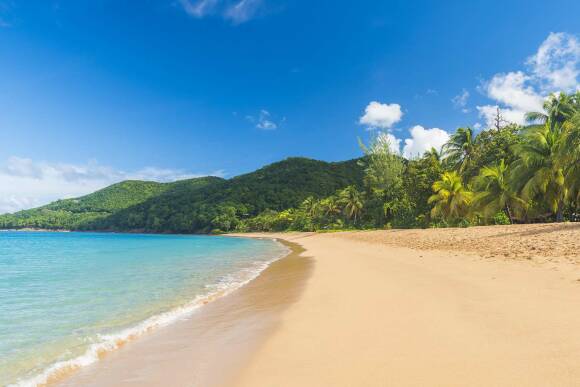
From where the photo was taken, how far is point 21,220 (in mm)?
154875

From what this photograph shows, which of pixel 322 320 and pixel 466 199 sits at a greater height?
pixel 466 199

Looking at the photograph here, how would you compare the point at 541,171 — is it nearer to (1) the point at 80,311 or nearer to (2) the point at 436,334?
(2) the point at 436,334

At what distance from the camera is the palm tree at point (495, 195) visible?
2677cm

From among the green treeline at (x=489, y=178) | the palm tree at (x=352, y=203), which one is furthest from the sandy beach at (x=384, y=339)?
the palm tree at (x=352, y=203)

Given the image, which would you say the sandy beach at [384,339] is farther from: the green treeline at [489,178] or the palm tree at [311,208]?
the palm tree at [311,208]

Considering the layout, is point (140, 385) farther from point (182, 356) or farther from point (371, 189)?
point (371, 189)

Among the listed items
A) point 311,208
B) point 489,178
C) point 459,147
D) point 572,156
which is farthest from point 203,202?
point 572,156

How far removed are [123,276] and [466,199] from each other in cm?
2912

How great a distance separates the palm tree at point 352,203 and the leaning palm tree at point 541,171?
3228cm

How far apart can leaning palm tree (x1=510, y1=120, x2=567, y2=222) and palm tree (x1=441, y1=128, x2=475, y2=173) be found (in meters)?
15.9

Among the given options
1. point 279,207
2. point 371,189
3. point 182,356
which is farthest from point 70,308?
point 279,207

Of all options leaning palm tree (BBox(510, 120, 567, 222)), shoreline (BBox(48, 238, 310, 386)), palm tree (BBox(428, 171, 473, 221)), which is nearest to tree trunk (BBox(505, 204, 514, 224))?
leaning palm tree (BBox(510, 120, 567, 222))

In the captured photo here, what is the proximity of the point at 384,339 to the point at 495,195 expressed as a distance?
92.9 feet

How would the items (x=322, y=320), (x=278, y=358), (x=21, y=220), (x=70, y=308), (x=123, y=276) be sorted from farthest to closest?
(x=21, y=220), (x=123, y=276), (x=70, y=308), (x=322, y=320), (x=278, y=358)
